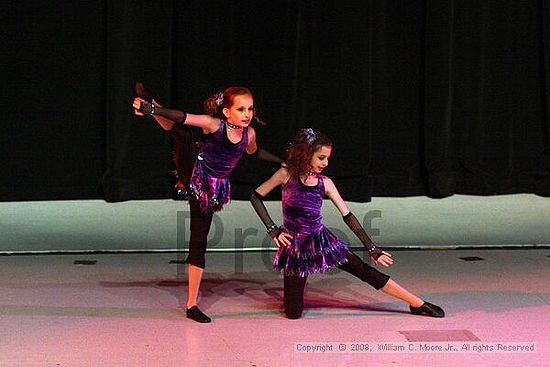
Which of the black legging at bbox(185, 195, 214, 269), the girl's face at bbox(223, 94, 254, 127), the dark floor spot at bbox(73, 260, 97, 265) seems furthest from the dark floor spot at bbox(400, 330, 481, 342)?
the dark floor spot at bbox(73, 260, 97, 265)

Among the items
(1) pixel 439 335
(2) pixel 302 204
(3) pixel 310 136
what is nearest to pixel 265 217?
(2) pixel 302 204

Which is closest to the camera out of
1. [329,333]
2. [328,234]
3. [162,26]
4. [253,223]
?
[329,333]

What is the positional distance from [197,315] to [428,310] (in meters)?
0.94

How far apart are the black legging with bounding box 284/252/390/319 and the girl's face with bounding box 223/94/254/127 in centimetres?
67

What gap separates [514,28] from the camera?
6.78 meters

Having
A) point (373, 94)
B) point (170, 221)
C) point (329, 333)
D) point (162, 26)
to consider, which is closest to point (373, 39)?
point (373, 94)

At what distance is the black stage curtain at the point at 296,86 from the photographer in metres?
6.40

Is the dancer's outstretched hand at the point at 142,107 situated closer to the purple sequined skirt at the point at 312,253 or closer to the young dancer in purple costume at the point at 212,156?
the young dancer in purple costume at the point at 212,156

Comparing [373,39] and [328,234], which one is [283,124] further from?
[328,234]

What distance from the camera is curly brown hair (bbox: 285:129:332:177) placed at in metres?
3.77

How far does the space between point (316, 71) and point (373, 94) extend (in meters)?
0.46

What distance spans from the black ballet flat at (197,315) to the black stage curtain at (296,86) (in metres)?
2.85

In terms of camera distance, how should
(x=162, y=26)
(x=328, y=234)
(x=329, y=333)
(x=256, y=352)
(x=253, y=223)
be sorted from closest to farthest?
(x=256, y=352)
(x=329, y=333)
(x=328, y=234)
(x=253, y=223)
(x=162, y=26)

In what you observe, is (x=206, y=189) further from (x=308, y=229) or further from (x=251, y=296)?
(x=251, y=296)
